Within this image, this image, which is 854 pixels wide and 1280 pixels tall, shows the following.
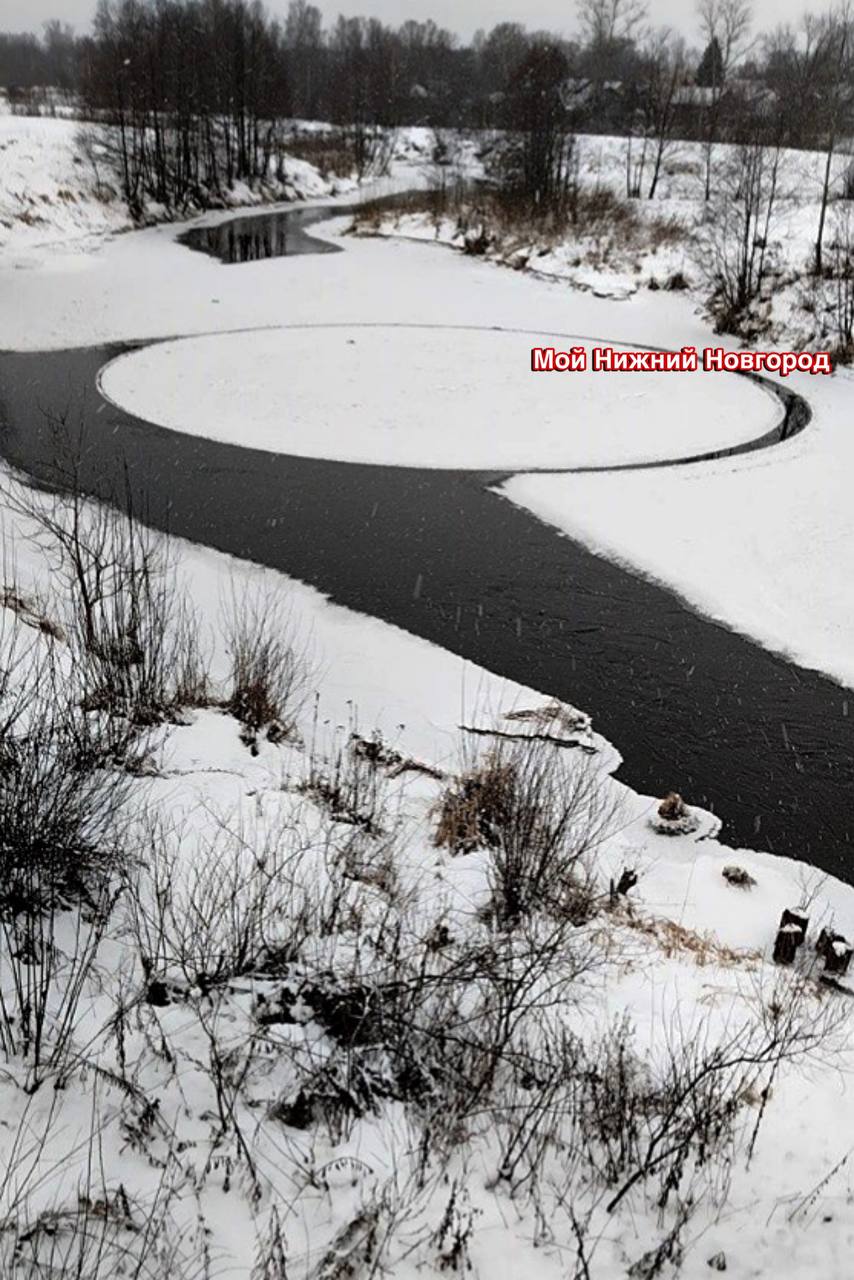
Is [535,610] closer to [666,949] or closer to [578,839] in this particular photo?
[578,839]

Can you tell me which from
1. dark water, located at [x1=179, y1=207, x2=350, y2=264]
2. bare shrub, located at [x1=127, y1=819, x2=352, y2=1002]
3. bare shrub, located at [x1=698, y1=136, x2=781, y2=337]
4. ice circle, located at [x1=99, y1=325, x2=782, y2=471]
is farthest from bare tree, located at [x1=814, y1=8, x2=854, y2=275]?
bare shrub, located at [x1=127, y1=819, x2=352, y2=1002]

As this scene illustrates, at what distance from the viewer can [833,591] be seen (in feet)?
30.9

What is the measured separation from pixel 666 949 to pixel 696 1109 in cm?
161

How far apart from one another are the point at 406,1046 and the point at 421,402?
12953mm

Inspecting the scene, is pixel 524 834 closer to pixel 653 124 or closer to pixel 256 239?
pixel 256 239

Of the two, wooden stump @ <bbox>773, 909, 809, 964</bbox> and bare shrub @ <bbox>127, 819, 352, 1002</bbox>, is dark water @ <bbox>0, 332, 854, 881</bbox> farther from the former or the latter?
bare shrub @ <bbox>127, 819, 352, 1002</bbox>

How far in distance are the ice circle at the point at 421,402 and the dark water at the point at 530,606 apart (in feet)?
2.83

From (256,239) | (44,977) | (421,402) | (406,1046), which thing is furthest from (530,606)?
(256,239)

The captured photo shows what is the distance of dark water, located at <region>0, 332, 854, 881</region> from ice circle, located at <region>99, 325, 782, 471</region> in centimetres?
86

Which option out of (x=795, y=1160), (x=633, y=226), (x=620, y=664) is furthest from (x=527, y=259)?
(x=795, y=1160)

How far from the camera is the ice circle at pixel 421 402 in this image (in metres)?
13.3

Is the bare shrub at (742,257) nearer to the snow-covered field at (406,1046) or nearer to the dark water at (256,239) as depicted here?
the dark water at (256,239)

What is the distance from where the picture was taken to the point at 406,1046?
3.34 m

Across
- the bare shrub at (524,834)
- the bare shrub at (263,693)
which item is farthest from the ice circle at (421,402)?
the bare shrub at (524,834)
